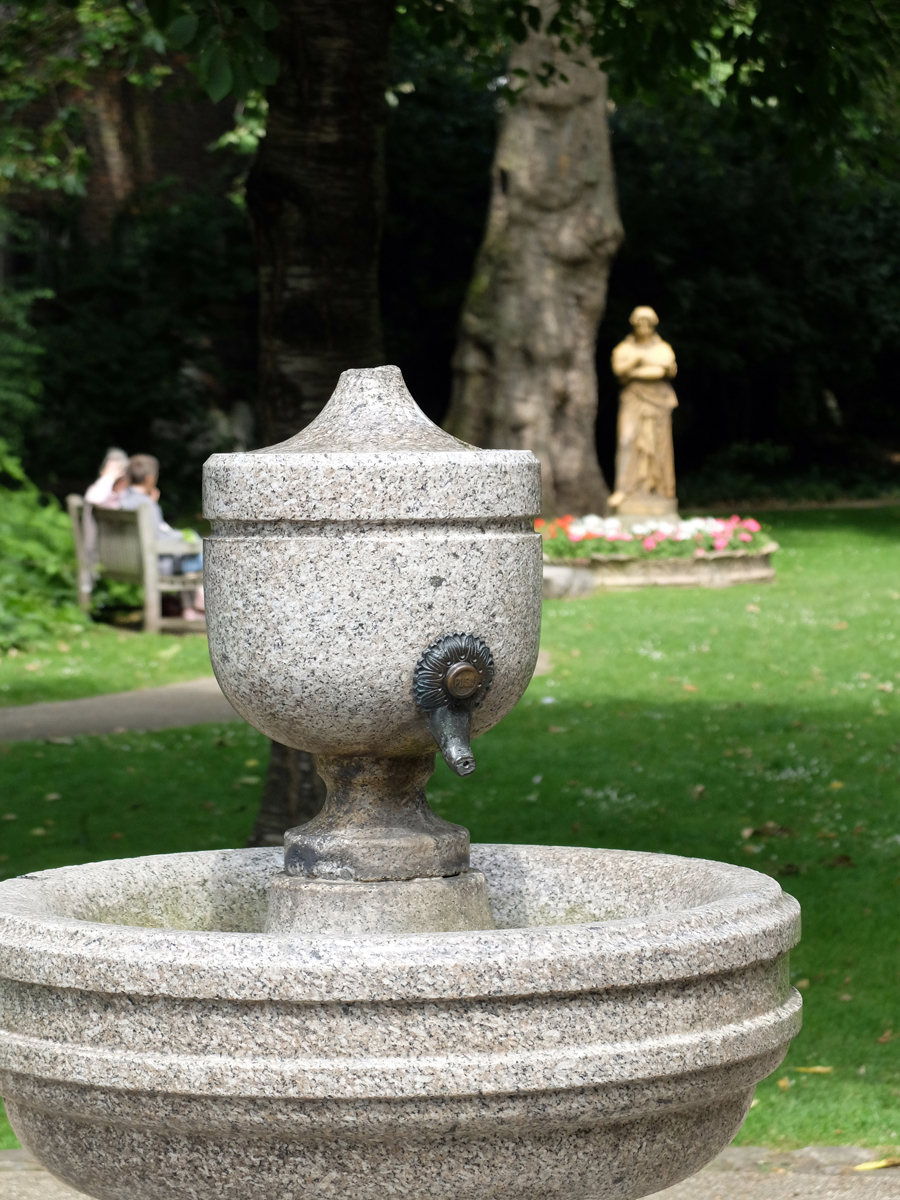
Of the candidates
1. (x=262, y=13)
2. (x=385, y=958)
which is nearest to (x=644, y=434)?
(x=262, y=13)

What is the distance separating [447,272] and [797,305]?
6.61 m

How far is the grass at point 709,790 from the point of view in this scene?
546 cm

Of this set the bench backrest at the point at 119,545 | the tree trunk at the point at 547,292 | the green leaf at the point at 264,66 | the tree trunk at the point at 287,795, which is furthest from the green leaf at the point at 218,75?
the tree trunk at the point at 547,292

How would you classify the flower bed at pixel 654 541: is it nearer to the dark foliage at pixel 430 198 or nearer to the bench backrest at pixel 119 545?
A: the bench backrest at pixel 119 545

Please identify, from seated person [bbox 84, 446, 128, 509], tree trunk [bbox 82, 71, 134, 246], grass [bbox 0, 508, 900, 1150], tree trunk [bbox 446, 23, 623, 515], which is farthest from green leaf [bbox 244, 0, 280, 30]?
tree trunk [bbox 82, 71, 134, 246]

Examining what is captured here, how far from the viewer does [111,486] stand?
15.3m

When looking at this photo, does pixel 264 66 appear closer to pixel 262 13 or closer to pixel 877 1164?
pixel 262 13

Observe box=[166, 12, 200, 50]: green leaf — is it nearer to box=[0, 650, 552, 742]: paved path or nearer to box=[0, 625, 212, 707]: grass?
box=[0, 650, 552, 742]: paved path

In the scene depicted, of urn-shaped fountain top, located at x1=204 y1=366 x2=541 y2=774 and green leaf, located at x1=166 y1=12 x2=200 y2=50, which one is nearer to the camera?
urn-shaped fountain top, located at x1=204 y1=366 x2=541 y2=774

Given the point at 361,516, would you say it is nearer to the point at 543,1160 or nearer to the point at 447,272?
the point at 543,1160

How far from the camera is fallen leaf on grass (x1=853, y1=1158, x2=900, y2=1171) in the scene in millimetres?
4203

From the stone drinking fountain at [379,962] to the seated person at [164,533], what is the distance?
412 inches

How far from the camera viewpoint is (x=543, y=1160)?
8.80ft

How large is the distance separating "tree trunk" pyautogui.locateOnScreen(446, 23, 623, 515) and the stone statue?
2.76 feet
